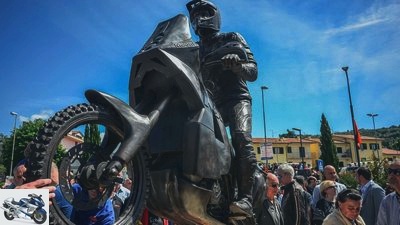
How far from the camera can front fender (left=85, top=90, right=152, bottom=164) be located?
9.89 feet

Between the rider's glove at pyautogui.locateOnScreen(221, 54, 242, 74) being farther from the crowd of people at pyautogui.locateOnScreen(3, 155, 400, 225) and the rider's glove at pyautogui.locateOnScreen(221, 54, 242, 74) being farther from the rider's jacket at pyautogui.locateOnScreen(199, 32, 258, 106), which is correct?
the crowd of people at pyautogui.locateOnScreen(3, 155, 400, 225)

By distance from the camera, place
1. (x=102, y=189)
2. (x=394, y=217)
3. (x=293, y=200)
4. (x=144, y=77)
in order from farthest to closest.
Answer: (x=293, y=200), (x=394, y=217), (x=144, y=77), (x=102, y=189)

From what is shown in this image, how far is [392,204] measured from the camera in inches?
225

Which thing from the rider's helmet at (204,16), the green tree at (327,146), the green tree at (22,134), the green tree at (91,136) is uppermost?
the green tree at (327,146)

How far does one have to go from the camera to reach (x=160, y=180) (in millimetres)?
3674

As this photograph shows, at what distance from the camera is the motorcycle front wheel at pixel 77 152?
2.58 meters

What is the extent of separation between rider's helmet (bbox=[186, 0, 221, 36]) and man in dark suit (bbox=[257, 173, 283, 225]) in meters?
2.65

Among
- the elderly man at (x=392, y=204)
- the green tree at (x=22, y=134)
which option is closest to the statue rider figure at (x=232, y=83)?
the elderly man at (x=392, y=204)

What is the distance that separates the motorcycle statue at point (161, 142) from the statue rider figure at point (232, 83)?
270 mm

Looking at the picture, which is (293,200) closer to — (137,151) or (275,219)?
(275,219)

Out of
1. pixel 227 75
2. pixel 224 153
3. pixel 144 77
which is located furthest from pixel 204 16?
pixel 224 153

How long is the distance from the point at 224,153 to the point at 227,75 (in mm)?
1371

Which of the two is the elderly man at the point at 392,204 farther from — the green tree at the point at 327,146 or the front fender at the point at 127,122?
the green tree at the point at 327,146

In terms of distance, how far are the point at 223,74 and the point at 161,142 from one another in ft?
5.41
